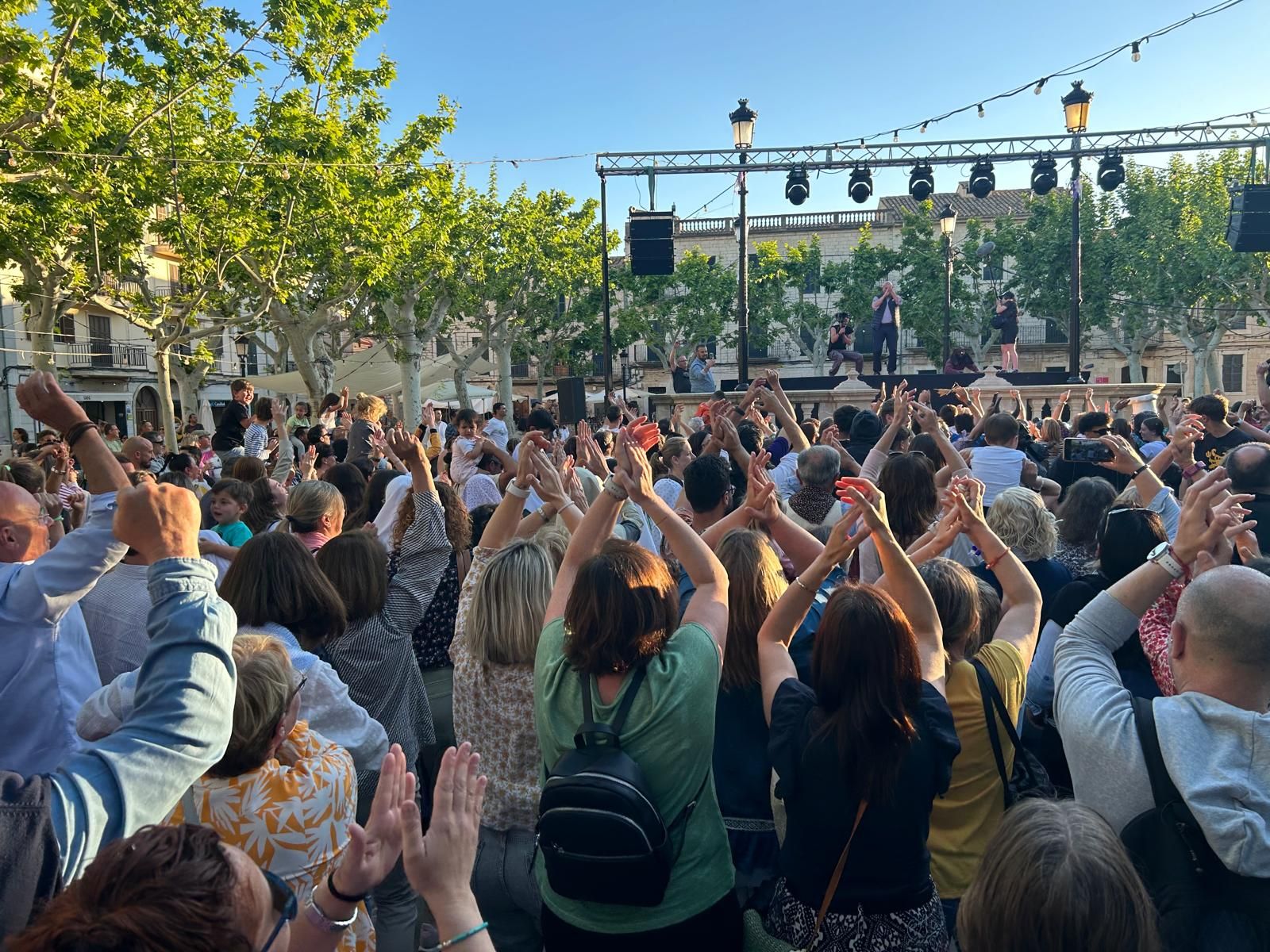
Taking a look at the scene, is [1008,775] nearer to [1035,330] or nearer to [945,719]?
[945,719]

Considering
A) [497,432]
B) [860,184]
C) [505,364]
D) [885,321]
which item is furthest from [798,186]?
[505,364]

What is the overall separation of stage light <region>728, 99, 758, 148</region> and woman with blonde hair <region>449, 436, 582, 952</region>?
13736 mm

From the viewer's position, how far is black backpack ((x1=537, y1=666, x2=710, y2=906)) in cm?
210

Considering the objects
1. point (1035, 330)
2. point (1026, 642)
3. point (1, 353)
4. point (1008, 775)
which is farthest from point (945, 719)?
point (1035, 330)

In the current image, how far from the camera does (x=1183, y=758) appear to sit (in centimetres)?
183

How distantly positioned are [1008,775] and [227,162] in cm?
1574

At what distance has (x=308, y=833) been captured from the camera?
2139 mm

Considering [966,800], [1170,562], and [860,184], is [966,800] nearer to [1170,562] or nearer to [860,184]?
[1170,562]

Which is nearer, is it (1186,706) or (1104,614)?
(1186,706)

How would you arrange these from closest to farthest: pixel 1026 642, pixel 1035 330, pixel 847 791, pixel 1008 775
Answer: pixel 847 791 → pixel 1008 775 → pixel 1026 642 → pixel 1035 330

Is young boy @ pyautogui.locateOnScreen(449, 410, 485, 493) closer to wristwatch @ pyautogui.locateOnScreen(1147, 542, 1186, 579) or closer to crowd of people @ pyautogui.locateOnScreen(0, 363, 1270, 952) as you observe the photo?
crowd of people @ pyautogui.locateOnScreen(0, 363, 1270, 952)

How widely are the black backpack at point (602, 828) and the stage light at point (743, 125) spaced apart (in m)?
14.6

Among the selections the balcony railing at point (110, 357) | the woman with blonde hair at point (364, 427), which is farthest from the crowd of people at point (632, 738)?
the balcony railing at point (110, 357)

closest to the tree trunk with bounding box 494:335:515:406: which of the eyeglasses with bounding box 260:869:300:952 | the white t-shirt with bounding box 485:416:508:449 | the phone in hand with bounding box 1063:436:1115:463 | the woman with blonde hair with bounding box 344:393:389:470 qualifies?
the white t-shirt with bounding box 485:416:508:449
